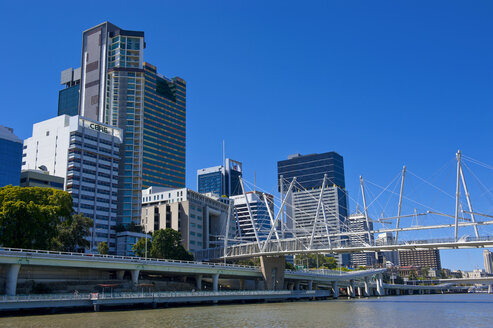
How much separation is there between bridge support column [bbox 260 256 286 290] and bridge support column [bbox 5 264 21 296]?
62807 millimetres

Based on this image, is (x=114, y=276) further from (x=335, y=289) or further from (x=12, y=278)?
(x=335, y=289)

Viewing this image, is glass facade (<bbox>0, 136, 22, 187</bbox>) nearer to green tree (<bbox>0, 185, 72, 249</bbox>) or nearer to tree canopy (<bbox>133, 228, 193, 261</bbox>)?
tree canopy (<bbox>133, 228, 193, 261</bbox>)

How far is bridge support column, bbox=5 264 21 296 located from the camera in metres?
66.6

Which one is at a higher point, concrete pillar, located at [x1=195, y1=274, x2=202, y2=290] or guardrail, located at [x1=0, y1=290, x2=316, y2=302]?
concrete pillar, located at [x1=195, y1=274, x2=202, y2=290]

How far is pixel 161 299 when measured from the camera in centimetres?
7781

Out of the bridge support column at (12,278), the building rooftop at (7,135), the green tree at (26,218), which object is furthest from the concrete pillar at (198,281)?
the building rooftop at (7,135)

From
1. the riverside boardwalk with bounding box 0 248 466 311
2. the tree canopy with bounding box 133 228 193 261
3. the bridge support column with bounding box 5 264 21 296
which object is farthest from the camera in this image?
the tree canopy with bounding box 133 228 193 261

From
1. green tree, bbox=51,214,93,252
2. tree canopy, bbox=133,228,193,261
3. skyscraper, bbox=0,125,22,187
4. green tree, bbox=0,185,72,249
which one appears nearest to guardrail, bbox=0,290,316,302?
green tree, bbox=0,185,72,249

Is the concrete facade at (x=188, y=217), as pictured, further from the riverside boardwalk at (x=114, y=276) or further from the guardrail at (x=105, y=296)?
the guardrail at (x=105, y=296)

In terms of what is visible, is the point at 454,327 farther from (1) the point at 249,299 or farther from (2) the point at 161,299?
(1) the point at 249,299

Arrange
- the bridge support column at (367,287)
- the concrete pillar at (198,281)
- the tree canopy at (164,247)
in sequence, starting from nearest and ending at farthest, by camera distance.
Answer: the concrete pillar at (198,281), the tree canopy at (164,247), the bridge support column at (367,287)

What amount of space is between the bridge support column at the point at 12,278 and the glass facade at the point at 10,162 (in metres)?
68.1

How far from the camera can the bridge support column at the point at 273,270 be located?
118188 mm

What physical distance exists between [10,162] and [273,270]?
7688 centimetres
